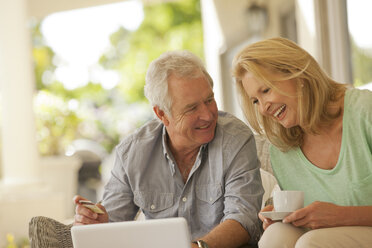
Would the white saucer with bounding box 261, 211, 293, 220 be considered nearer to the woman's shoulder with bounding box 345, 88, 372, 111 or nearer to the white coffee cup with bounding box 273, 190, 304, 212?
the white coffee cup with bounding box 273, 190, 304, 212

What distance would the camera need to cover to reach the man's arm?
212 cm

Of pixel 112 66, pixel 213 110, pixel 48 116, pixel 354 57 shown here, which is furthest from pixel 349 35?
pixel 112 66

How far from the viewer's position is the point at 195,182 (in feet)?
8.13

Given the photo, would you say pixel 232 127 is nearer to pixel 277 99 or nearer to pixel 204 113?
pixel 204 113

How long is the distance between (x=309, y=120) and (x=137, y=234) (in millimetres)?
854

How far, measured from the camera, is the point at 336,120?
225 centimetres

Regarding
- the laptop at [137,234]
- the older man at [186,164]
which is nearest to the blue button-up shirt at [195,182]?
the older man at [186,164]

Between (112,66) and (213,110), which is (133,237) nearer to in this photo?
(213,110)

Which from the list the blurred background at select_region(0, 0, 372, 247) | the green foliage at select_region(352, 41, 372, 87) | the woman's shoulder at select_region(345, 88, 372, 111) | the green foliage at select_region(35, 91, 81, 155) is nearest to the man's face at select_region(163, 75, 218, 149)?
the woman's shoulder at select_region(345, 88, 372, 111)

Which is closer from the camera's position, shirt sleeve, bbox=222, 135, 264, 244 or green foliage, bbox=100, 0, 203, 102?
shirt sleeve, bbox=222, 135, 264, 244

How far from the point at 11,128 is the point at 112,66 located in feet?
43.7

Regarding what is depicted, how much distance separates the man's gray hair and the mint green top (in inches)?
24.3

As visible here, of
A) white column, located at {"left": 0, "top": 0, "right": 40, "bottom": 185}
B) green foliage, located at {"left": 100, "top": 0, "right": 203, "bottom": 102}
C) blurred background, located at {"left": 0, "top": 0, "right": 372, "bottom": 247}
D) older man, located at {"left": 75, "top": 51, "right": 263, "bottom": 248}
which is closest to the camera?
older man, located at {"left": 75, "top": 51, "right": 263, "bottom": 248}

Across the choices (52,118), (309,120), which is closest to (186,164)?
(309,120)
